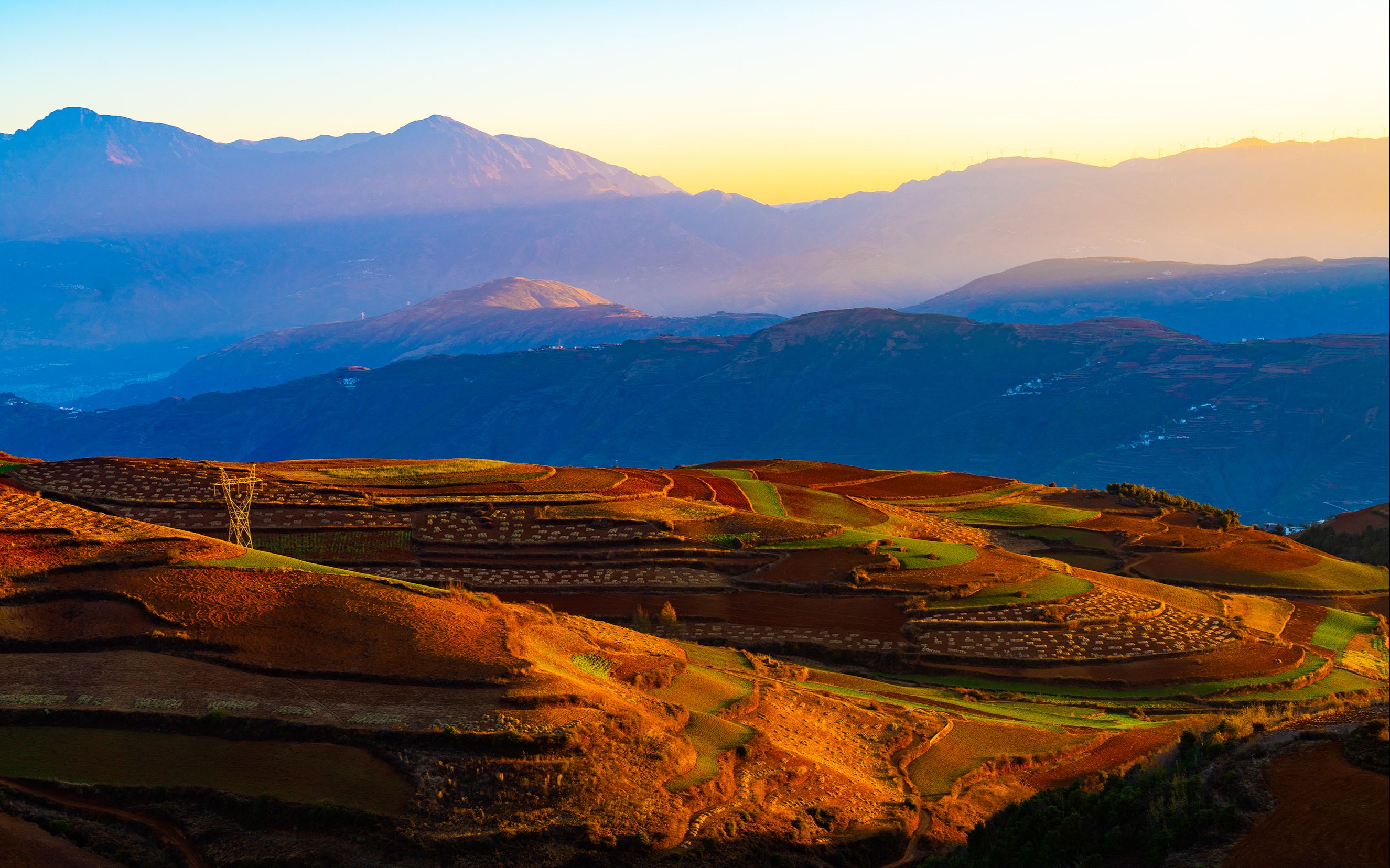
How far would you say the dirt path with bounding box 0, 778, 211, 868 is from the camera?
1873 centimetres

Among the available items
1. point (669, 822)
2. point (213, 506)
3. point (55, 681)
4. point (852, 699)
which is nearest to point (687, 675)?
point (852, 699)

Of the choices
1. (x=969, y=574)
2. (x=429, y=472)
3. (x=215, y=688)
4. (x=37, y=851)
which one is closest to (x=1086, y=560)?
(x=969, y=574)

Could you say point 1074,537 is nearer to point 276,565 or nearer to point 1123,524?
point 1123,524

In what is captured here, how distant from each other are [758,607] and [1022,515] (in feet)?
112

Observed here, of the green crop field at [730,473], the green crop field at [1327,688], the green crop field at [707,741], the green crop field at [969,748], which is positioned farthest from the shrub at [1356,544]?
the green crop field at [707,741]

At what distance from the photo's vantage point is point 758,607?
150 feet

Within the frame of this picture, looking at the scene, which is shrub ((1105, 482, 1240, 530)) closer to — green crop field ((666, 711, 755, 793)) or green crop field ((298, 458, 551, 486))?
green crop field ((298, 458, 551, 486))

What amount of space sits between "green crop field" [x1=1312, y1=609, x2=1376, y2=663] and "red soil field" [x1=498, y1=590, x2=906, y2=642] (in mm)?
21895

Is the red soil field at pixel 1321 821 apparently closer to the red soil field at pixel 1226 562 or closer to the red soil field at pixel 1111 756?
the red soil field at pixel 1111 756

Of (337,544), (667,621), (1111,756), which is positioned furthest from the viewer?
(337,544)

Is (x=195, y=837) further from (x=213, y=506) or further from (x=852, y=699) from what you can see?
(x=213, y=506)

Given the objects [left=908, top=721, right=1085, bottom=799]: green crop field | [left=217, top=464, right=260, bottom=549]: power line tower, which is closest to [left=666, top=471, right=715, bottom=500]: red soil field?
[left=217, top=464, right=260, bottom=549]: power line tower

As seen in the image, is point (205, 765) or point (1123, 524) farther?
point (1123, 524)

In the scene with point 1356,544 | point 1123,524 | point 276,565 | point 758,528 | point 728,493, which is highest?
point 276,565
